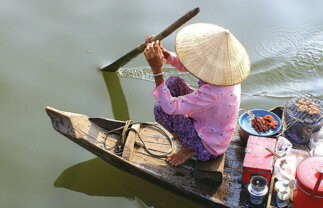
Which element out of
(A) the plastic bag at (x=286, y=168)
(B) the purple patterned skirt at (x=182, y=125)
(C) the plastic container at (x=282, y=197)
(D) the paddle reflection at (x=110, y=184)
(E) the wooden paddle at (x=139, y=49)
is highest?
(E) the wooden paddle at (x=139, y=49)

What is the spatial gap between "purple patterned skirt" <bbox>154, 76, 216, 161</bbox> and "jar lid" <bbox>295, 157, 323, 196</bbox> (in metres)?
0.65

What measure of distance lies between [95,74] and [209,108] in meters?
2.09

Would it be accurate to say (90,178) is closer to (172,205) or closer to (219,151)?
(172,205)

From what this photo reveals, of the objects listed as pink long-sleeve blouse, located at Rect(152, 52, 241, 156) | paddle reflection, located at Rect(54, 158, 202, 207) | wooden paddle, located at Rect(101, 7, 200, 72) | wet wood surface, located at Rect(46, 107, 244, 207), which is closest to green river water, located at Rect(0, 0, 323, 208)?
paddle reflection, located at Rect(54, 158, 202, 207)

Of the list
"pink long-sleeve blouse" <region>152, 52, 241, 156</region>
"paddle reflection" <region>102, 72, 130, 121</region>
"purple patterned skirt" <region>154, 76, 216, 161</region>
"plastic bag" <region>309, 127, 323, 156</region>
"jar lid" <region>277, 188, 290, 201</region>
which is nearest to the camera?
"pink long-sleeve blouse" <region>152, 52, 241, 156</region>

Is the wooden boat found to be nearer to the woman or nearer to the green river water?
the woman

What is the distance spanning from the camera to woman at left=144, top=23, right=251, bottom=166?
2.29 metres

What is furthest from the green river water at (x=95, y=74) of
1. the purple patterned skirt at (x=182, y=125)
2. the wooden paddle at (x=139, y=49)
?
the purple patterned skirt at (x=182, y=125)

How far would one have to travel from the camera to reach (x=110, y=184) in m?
3.40

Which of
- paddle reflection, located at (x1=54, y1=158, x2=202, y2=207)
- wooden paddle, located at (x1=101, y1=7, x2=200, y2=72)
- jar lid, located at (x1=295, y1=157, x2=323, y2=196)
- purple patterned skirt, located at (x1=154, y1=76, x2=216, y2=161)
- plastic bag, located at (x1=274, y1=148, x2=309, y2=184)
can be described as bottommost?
paddle reflection, located at (x1=54, y1=158, x2=202, y2=207)

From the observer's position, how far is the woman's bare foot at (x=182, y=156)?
2.91 metres

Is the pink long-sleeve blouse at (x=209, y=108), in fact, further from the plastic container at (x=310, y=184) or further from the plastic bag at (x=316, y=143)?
the plastic bag at (x=316, y=143)

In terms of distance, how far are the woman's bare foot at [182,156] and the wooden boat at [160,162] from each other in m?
0.05

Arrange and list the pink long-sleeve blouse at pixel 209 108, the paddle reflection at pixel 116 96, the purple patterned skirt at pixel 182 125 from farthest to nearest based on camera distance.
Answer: the paddle reflection at pixel 116 96
the purple patterned skirt at pixel 182 125
the pink long-sleeve blouse at pixel 209 108
